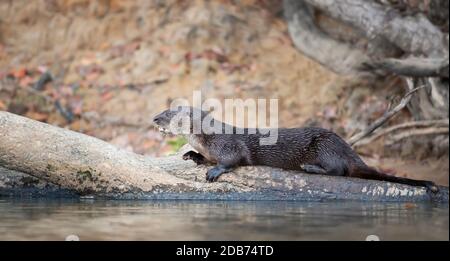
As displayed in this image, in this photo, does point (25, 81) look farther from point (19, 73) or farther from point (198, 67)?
point (198, 67)

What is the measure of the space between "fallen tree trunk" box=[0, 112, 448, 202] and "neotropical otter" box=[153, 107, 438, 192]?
0.10 metres

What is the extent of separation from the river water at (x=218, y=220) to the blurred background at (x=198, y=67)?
3058 millimetres

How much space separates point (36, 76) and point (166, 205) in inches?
191

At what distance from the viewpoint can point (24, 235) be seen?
467 cm

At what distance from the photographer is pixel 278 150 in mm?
6422

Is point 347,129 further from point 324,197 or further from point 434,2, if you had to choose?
point 324,197

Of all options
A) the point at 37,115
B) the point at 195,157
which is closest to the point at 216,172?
the point at 195,157

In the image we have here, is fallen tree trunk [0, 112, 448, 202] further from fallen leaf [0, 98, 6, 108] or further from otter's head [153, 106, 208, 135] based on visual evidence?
fallen leaf [0, 98, 6, 108]

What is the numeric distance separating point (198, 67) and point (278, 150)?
3699mm

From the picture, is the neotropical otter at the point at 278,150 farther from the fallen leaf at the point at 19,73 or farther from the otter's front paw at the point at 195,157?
the fallen leaf at the point at 19,73

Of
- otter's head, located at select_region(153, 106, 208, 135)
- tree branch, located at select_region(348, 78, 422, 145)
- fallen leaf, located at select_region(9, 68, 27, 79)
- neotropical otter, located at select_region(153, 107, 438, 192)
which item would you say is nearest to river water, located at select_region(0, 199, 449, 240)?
neotropical otter, located at select_region(153, 107, 438, 192)

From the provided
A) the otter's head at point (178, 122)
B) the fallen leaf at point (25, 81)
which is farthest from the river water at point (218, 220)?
the fallen leaf at point (25, 81)
